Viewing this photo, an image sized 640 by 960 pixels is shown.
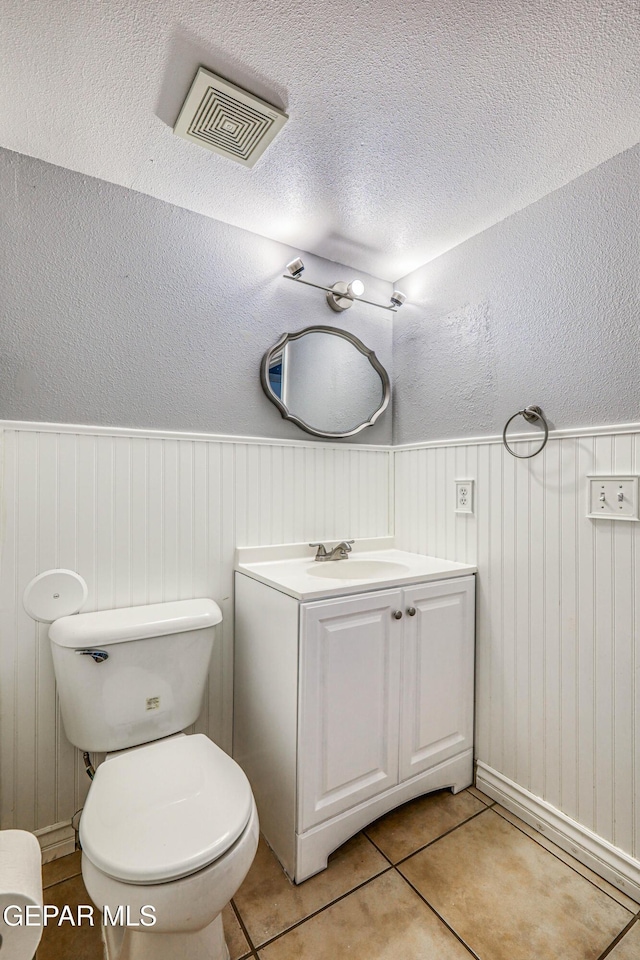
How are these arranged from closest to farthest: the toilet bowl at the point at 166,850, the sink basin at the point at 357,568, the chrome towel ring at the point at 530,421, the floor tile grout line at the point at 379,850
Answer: the toilet bowl at the point at 166,850 < the floor tile grout line at the point at 379,850 < the chrome towel ring at the point at 530,421 < the sink basin at the point at 357,568

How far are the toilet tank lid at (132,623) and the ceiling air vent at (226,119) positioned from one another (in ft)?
4.60

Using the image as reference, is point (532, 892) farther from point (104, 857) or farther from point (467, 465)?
point (467, 465)

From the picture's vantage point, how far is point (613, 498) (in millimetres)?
1301

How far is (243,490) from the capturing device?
67.7 inches

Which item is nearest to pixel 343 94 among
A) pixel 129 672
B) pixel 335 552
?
pixel 335 552

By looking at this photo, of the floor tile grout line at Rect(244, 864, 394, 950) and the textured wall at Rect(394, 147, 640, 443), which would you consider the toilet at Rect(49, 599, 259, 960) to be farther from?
the textured wall at Rect(394, 147, 640, 443)

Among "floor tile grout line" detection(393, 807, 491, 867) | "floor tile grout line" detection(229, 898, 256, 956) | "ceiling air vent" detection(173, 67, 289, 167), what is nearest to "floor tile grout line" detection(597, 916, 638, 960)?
"floor tile grout line" detection(393, 807, 491, 867)

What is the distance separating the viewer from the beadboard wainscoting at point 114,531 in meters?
1.32

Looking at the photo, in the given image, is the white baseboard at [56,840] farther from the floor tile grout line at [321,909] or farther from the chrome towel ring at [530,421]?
the chrome towel ring at [530,421]

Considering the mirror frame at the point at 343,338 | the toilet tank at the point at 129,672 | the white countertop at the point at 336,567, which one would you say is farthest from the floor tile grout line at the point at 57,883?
the mirror frame at the point at 343,338

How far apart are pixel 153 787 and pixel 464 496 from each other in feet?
4.50

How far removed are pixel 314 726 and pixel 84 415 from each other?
119cm

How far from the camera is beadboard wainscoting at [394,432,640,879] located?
1.29m

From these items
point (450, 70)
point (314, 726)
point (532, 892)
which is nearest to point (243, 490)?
point (314, 726)
